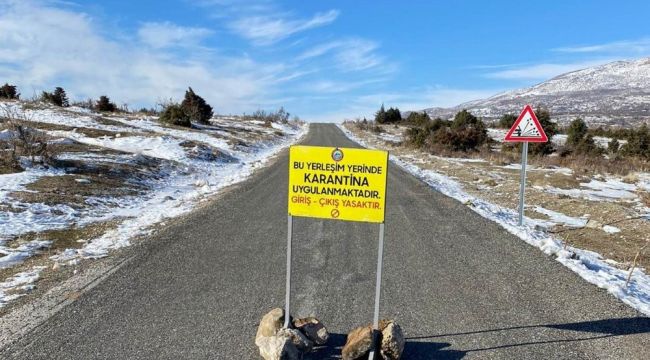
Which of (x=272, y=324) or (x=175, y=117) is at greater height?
(x=175, y=117)

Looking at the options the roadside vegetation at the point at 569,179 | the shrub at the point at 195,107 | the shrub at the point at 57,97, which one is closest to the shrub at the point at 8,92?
the shrub at the point at 57,97

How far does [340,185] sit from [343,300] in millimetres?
1796

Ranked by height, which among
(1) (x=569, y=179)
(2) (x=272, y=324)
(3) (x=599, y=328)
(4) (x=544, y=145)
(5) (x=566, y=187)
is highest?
(4) (x=544, y=145)

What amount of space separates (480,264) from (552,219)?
5.27 meters

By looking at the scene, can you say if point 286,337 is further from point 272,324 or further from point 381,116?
point 381,116

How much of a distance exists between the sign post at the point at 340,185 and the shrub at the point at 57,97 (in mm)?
39472

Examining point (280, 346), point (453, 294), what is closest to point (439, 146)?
point (453, 294)

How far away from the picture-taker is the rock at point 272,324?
407 cm

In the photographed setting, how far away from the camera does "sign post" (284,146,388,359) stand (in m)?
4.05

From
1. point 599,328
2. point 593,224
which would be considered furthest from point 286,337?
point 593,224

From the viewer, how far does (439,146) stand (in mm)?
30266

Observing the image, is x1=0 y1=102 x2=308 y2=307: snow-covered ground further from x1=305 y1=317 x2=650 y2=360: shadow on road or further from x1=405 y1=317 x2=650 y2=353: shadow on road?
x1=405 y1=317 x2=650 y2=353: shadow on road

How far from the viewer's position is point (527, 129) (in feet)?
30.1

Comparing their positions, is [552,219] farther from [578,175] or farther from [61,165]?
[61,165]
